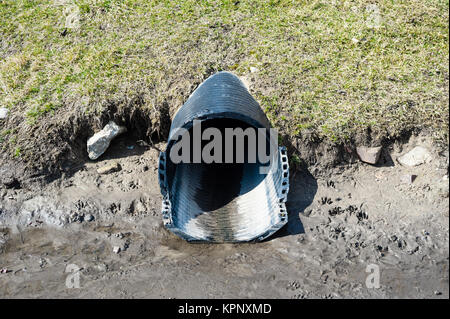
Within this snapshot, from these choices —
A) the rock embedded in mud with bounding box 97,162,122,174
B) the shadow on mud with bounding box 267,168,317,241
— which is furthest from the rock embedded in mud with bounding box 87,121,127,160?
the shadow on mud with bounding box 267,168,317,241

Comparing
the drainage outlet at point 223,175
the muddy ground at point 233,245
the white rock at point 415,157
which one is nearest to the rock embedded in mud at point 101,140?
the muddy ground at point 233,245

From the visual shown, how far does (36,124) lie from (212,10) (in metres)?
3.59

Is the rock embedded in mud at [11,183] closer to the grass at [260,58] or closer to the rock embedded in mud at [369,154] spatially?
the grass at [260,58]

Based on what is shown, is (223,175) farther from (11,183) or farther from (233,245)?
(11,183)

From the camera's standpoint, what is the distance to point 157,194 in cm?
672

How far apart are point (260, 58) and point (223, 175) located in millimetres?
1969

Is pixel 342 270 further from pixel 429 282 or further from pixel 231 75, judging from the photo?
pixel 231 75

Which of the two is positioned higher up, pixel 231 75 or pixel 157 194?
pixel 231 75

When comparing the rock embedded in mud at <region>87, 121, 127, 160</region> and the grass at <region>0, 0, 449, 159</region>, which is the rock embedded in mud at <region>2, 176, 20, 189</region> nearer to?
the grass at <region>0, 0, 449, 159</region>

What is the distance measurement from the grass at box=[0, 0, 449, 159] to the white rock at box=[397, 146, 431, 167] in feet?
1.03

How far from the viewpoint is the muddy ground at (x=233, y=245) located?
5.32 meters

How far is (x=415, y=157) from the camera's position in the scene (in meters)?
6.52

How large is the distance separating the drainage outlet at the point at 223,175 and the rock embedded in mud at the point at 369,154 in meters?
1.16

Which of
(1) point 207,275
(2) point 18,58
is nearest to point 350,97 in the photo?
(1) point 207,275
